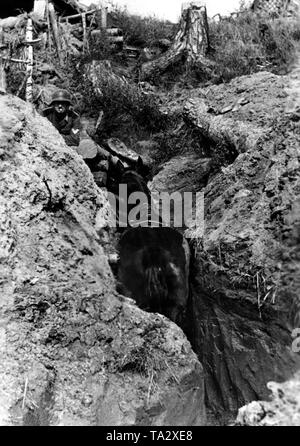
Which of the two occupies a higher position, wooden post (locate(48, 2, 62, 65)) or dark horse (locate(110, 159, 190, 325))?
wooden post (locate(48, 2, 62, 65))

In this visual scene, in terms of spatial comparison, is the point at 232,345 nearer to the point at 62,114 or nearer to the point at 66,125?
the point at 66,125

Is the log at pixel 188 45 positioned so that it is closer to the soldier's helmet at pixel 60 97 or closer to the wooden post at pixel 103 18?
the wooden post at pixel 103 18

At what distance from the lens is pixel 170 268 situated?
19.7 ft

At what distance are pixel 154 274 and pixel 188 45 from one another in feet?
24.5

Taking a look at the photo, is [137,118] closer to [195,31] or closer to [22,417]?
[195,31]

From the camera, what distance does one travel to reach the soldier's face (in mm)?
8445

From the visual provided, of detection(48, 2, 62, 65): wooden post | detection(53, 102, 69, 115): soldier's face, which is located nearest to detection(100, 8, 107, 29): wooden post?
detection(48, 2, 62, 65): wooden post

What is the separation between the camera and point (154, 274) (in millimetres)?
5953

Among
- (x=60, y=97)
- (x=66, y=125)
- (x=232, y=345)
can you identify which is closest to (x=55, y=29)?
(x=60, y=97)

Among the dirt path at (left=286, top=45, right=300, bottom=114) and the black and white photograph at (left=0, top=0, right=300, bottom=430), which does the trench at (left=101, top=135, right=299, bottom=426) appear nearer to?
the black and white photograph at (left=0, top=0, right=300, bottom=430)

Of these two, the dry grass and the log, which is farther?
the log

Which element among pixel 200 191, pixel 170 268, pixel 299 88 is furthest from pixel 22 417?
pixel 299 88

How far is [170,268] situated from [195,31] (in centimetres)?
765

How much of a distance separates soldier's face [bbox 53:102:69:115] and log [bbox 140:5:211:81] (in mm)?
3836
